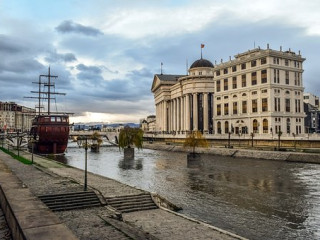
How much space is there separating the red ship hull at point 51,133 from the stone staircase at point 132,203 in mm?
58518

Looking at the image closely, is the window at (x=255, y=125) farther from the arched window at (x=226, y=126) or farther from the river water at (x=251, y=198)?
the river water at (x=251, y=198)

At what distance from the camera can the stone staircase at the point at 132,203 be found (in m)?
20.4

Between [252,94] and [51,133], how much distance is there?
60.7 metres

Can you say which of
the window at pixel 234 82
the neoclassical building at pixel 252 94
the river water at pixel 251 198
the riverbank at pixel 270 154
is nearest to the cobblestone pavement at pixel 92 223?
the river water at pixel 251 198

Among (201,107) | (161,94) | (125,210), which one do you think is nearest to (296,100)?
(201,107)

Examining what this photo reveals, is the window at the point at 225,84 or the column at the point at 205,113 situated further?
the column at the point at 205,113

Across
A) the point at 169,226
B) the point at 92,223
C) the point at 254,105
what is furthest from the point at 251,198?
the point at 254,105

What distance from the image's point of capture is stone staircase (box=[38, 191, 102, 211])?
64.0 feet

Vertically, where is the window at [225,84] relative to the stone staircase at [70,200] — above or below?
above

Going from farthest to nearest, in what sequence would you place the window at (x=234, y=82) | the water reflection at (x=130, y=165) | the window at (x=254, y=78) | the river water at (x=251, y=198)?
1. the window at (x=234, y=82)
2. the window at (x=254, y=78)
3. the water reflection at (x=130, y=165)
4. the river water at (x=251, y=198)

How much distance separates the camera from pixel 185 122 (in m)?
130

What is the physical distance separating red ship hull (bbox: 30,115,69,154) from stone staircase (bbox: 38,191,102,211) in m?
57.6

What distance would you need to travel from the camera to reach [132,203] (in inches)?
830

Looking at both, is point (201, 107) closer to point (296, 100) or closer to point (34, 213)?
point (296, 100)
